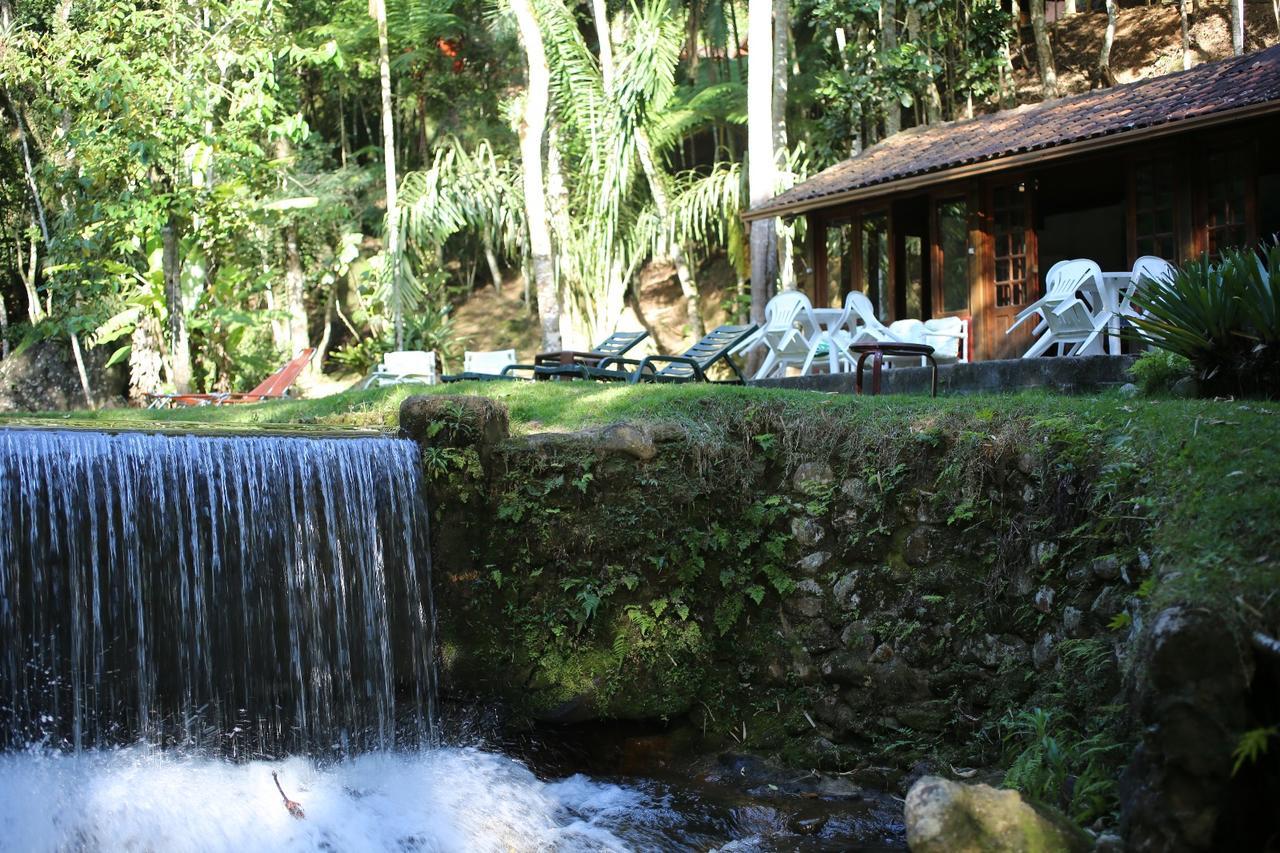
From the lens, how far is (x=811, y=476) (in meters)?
7.54

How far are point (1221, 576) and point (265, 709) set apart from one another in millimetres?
5046

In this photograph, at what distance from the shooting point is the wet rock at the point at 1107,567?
20.5 feet

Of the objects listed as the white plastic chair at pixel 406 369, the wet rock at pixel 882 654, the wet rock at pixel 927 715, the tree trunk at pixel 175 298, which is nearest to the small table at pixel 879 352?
the wet rock at pixel 882 654

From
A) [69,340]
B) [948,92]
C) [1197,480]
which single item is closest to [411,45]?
[69,340]

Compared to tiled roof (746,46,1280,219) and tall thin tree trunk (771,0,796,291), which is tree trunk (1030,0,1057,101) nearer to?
tall thin tree trunk (771,0,796,291)

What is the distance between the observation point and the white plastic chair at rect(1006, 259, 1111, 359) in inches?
436

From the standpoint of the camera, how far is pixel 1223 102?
11.0 meters

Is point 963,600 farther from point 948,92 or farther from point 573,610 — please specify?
point 948,92

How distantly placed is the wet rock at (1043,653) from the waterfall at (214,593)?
3628 mm

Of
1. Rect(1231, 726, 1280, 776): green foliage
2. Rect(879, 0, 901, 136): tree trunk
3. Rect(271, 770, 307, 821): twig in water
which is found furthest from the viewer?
Rect(879, 0, 901, 136): tree trunk

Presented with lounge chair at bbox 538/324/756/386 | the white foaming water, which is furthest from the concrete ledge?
the white foaming water

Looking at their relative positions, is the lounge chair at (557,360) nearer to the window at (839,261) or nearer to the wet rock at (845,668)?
the window at (839,261)

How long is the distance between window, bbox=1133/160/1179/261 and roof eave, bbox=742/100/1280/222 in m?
0.96

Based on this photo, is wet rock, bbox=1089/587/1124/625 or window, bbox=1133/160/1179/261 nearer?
wet rock, bbox=1089/587/1124/625
